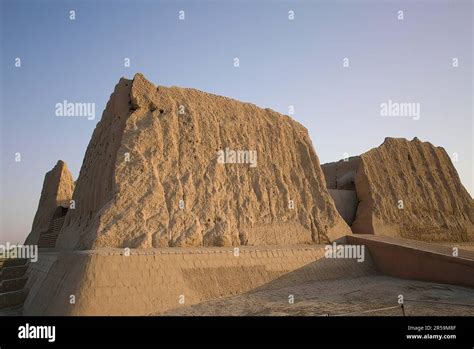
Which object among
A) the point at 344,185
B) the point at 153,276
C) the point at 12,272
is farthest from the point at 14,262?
the point at 344,185

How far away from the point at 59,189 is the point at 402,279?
17.3m

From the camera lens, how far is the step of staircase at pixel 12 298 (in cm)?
1255

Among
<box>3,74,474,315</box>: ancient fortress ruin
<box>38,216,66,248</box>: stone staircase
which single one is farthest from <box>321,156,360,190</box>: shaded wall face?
<box>38,216,66,248</box>: stone staircase

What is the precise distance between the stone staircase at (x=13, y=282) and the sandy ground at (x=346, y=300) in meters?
6.41

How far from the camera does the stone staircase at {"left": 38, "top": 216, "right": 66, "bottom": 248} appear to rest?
1727 centimetres

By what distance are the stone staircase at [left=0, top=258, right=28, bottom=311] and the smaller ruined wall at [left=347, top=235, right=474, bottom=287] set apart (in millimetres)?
12768

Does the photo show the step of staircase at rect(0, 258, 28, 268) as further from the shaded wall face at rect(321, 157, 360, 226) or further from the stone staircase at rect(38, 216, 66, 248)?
the shaded wall face at rect(321, 157, 360, 226)

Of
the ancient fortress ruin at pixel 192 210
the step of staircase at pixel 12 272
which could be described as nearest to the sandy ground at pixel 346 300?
the ancient fortress ruin at pixel 192 210

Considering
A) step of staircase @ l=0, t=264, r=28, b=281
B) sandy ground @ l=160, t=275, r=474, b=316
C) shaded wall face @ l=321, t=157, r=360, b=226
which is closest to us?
sandy ground @ l=160, t=275, r=474, b=316

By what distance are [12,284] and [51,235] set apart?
3969 millimetres

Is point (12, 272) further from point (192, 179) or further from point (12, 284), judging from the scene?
point (192, 179)

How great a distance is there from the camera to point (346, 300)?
11.1 meters
